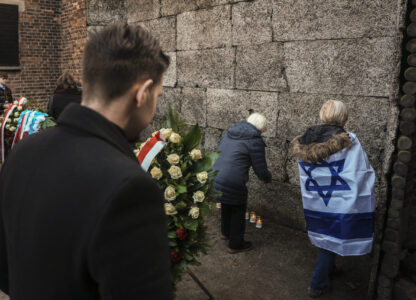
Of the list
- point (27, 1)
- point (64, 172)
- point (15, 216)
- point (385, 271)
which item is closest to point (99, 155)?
point (64, 172)

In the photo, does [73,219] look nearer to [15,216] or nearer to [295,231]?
[15,216]

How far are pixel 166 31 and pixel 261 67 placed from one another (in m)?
2.47

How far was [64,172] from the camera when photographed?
1003mm

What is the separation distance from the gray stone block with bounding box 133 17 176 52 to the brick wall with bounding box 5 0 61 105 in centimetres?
566

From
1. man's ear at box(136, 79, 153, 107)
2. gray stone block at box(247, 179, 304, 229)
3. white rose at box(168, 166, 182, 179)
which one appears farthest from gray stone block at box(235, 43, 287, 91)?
man's ear at box(136, 79, 153, 107)

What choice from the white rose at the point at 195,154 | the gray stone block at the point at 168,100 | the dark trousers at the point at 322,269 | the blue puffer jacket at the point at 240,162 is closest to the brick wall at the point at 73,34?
the gray stone block at the point at 168,100

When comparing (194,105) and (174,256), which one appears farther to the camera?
(194,105)

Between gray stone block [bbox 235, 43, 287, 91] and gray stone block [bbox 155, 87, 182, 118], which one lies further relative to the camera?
gray stone block [bbox 155, 87, 182, 118]

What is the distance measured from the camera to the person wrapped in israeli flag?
3225 millimetres

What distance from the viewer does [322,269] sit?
3.54 metres

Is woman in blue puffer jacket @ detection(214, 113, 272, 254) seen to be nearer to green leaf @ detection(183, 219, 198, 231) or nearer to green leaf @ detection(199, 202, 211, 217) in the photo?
green leaf @ detection(199, 202, 211, 217)

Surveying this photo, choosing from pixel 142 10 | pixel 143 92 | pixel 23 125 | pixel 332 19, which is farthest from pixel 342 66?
pixel 23 125

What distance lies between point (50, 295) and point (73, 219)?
258 mm

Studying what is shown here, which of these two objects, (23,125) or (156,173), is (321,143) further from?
(23,125)
